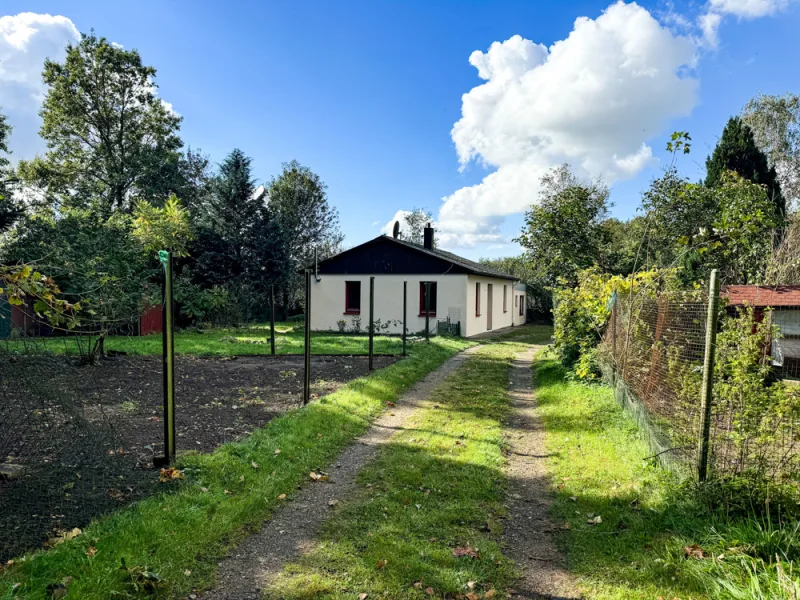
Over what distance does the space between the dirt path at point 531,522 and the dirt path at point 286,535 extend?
4.84ft

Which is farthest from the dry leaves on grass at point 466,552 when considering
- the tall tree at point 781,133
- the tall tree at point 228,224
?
the tall tree at point 781,133

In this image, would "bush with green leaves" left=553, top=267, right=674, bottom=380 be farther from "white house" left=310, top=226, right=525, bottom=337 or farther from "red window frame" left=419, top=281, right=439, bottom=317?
"red window frame" left=419, top=281, right=439, bottom=317

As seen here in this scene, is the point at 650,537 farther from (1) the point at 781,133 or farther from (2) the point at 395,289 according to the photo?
(1) the point at 781,133

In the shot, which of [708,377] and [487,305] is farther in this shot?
[487,305]

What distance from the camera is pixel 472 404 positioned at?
8.05 m

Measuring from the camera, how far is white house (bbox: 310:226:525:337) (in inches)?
827

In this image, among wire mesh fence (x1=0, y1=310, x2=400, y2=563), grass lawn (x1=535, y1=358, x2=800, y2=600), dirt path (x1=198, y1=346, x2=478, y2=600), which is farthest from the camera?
wire mesh fence (x1=0, y1=310, x2=400, y2=563)

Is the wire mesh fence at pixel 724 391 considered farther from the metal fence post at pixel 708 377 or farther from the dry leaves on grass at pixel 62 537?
the dry leaves on grass at pixel 62 537

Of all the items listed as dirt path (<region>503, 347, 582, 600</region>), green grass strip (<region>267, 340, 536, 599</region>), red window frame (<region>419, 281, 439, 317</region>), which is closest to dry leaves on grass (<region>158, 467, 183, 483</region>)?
green grass strip (<region>267, 340, 536, 599</region>)

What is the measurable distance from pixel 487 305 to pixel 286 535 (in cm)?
2159

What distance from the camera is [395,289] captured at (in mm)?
22000

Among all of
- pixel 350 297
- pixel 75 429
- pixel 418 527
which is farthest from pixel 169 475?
pixel 350 297

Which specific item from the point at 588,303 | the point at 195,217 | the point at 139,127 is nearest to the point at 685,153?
the point at 588,303

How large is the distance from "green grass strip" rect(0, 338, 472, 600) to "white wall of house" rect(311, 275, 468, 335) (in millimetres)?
14871
